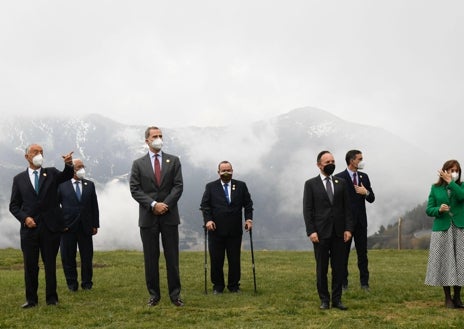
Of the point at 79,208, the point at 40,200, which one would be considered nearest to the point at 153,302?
the point at 40,200

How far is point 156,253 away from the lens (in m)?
10.7

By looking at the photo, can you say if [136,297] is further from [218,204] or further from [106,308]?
[218,204]

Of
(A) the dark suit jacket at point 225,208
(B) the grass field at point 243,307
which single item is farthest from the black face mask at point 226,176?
(B) the grass field at point 243,307

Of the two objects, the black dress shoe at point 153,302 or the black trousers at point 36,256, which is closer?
the black dress shoe at point 153,302

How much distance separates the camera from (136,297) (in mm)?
11625

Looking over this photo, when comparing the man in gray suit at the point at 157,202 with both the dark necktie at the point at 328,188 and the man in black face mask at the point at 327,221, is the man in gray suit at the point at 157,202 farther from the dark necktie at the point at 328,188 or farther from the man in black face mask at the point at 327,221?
the dark necktie at the point at 328,188

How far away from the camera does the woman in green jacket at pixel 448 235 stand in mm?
9977

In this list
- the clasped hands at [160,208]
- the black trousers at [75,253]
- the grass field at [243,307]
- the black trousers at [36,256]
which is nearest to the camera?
the grass field at [243,307]

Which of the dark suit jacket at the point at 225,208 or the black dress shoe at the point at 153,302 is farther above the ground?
the dark suit jacket at the point at 225,208

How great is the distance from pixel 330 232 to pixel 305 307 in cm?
137

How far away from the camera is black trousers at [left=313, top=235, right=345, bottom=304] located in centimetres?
1000

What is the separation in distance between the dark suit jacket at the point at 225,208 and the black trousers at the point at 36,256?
3.49 metres

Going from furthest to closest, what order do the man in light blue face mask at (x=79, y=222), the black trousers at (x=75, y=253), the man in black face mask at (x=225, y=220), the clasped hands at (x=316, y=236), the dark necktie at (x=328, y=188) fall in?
the man in light blue face mask at (x=79, y=222) < the black trousers at (x=75, y=253) < the man in black face mask at (x=225, y=220) < the dark necktie at (x=328, y=188) < the clasped hands at (x=316, y=236)

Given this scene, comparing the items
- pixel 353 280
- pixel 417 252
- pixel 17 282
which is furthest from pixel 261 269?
pixel 417 252
